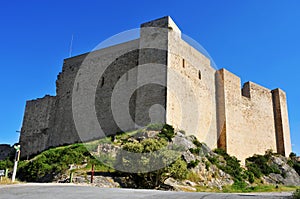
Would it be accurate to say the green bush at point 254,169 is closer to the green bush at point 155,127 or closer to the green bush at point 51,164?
the green bush at point 155,127

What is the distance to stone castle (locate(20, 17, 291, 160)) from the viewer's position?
65.1ft

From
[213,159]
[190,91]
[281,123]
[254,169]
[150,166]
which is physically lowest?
[150,166]

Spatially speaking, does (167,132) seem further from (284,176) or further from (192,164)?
(284,176)

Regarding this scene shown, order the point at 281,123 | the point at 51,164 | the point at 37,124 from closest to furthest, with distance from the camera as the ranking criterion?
the point at 51,164, the point at 37,124, the point at 281,123

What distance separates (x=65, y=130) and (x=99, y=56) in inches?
253

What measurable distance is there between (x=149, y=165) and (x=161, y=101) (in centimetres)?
689

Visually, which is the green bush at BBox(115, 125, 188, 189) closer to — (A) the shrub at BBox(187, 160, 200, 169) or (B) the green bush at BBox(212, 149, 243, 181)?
(A) the shrub at BBox(187, 160, 200, 169)

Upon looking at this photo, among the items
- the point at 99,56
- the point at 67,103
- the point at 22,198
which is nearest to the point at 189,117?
the point at 99,56

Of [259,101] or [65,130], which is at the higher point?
[259,101]

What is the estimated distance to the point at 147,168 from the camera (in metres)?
12.3

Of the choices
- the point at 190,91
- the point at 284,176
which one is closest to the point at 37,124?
the point at 190,91

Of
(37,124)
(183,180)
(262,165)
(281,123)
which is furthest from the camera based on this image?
(281,123)

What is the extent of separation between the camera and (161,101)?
18.8 m

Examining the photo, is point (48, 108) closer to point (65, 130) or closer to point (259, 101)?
point (65, 130)
